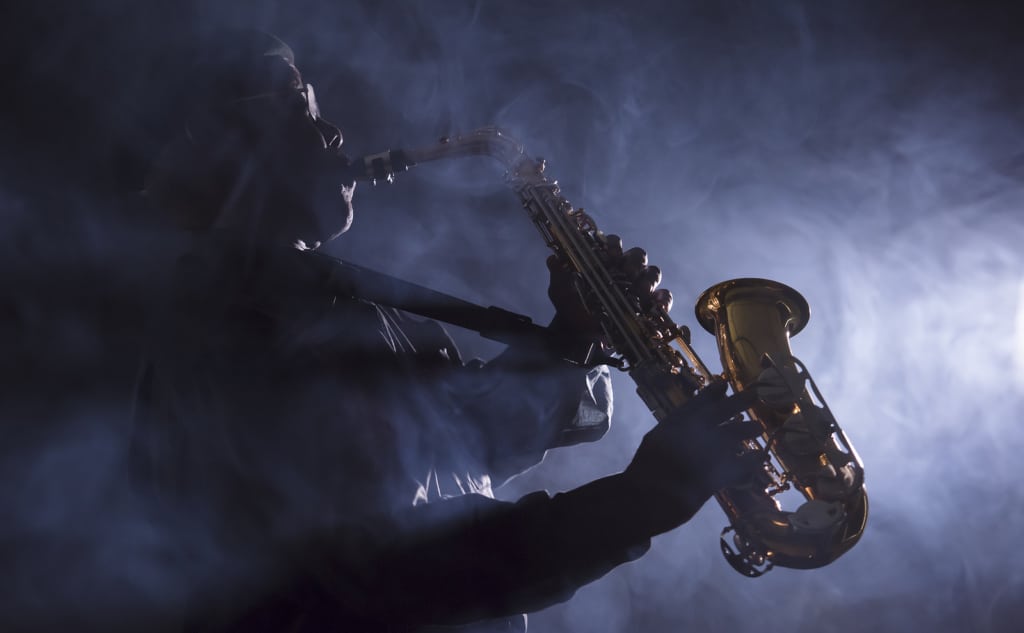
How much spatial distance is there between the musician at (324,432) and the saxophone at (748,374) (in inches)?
5.8

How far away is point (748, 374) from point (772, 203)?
68.6 inches

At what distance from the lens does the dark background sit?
3316 millimetres

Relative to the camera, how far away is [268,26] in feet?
10.0

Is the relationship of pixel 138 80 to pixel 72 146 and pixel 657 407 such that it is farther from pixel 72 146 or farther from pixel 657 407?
pixel 657 407

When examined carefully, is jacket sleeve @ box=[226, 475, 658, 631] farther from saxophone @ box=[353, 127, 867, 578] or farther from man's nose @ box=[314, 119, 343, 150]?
man's nose @ box=[314, 119, 343, 150]

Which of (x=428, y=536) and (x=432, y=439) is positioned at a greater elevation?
(x=432, y=439)

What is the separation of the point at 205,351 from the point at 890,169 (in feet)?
11.2

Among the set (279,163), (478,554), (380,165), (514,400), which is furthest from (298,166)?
(478,554)

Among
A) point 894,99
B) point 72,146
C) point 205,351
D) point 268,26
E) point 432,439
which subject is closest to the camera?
point 205,351

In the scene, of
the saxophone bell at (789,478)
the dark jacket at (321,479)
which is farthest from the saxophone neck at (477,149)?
the saxophone bell at (789,478)

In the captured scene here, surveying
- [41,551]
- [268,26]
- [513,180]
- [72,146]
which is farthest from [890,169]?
[41,551]

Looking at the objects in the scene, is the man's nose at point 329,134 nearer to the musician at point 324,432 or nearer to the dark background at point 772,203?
the musician at point 324,432

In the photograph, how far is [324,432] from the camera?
163cm

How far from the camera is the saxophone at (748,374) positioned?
184 cm
